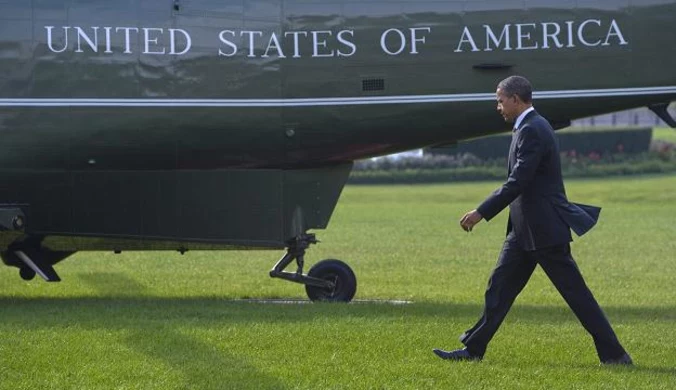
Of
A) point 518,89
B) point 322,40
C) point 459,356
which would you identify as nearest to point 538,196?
point 518,89

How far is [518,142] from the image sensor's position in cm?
898

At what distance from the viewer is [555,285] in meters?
9.15

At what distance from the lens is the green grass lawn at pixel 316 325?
8.54 m

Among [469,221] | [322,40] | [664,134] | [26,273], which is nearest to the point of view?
[469,221]

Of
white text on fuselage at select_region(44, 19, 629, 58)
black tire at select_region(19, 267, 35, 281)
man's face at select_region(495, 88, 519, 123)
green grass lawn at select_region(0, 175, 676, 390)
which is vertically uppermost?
white text on fuselage at select_region(44, 19, 629, 58)

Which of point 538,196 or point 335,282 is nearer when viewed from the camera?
point 538,196

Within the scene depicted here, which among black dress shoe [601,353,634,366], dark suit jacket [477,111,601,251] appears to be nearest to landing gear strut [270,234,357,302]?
dark suit jacket [477,111,601,251]

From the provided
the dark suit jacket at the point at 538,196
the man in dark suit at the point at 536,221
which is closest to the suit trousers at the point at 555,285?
the man in dark suit at the point at 536,221

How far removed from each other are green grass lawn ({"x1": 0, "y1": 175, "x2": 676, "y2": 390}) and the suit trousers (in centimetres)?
19

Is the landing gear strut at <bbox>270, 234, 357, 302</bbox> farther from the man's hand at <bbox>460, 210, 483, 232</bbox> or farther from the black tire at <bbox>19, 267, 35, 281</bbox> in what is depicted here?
the man's hand at <bbox>460, 210, 483, 232</bbox>

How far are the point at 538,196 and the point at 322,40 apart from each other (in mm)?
3941

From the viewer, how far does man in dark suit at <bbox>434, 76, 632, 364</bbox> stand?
29.2 ft

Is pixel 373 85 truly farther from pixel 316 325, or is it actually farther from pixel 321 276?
pixel 316 325

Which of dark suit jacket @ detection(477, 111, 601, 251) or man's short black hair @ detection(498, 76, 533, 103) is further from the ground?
man's short black hair @ detection(498, 76, 533, 103)
